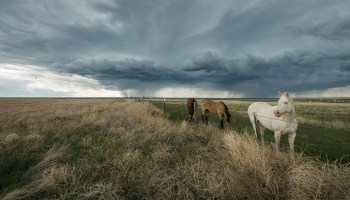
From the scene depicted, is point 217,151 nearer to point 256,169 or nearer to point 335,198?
point 256,169

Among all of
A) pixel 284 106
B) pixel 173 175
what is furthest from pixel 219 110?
pixel 173 175

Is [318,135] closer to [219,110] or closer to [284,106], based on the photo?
[219,110]

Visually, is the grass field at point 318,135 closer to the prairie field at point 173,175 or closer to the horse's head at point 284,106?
the prairie field at point 173,175

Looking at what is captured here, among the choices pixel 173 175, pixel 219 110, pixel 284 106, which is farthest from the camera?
pixel 219 110

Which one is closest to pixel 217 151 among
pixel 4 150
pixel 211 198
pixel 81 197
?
pixel 211 198

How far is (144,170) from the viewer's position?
5418mm

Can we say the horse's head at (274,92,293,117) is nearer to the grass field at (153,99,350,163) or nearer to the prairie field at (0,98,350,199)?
the grass field at (153,99,350,163)

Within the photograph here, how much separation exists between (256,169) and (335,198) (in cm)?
151

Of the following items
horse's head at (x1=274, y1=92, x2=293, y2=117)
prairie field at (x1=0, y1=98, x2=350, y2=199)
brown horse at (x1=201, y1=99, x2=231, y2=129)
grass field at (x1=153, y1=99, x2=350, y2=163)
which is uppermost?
horse's head at (x1=274, y1=92, x2=293, y2=117)

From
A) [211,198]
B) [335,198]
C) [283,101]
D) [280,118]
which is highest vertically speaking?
[283,101]

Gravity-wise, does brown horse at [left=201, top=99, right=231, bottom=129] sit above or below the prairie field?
above

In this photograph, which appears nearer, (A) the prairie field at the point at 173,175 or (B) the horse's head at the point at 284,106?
(A) the prairie field at the point at 173,175

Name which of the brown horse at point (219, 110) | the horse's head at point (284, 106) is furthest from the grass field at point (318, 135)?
the horse's head at point (284, 106)

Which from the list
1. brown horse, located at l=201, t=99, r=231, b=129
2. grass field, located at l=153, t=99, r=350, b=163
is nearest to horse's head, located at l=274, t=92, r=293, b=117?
grass field, located at l=153, t=99, r=350, b=163
